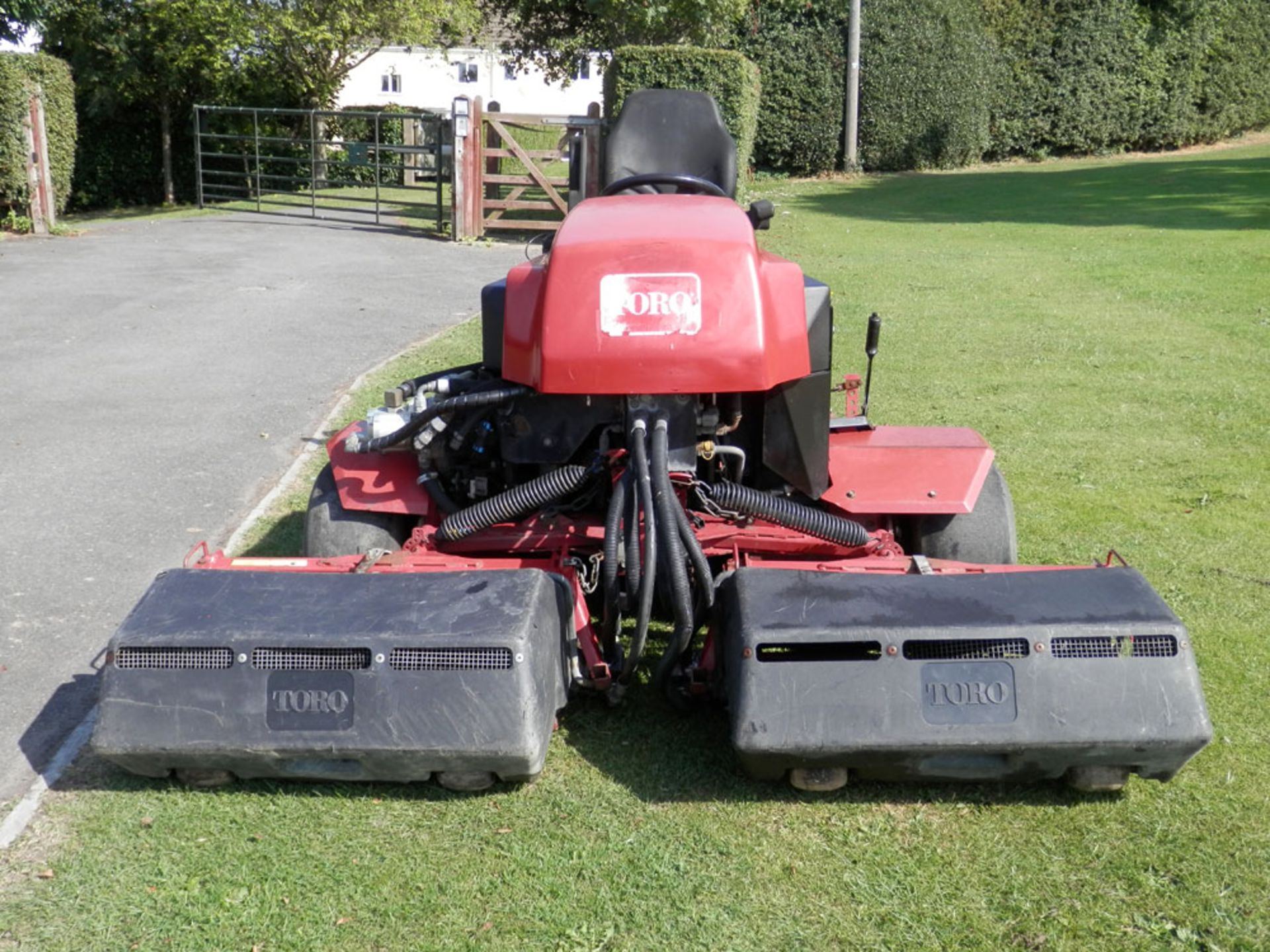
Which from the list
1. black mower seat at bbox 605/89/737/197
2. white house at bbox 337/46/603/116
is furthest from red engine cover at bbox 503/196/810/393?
white house at bbox 337/46/603/116

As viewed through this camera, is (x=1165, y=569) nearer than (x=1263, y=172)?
Yes

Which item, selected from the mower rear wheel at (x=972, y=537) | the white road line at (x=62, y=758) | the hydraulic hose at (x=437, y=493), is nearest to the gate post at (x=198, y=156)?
the white road line at (x=62, y=758)

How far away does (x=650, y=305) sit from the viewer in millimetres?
4082

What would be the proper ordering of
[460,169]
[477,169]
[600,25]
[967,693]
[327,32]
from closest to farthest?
[967,693] < [460,169] < [477,169] < [327,32] < [600,25]

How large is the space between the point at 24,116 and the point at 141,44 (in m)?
4.74

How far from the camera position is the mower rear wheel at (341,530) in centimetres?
490

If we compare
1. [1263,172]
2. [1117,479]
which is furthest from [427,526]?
[1263,172]

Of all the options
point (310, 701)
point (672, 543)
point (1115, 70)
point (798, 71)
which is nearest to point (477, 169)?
point (798, 71)

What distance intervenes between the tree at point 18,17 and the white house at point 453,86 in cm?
3023

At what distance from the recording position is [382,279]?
14469 millimetres

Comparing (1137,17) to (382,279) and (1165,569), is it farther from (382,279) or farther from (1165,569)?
(1165,569)

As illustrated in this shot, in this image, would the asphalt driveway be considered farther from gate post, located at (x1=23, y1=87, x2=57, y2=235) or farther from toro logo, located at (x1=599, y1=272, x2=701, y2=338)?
toro logo, located at (x1=599, y1=272, x2=701, y2=338)

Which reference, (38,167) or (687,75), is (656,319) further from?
(38,167)

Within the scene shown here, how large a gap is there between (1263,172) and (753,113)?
1124 centimetres
